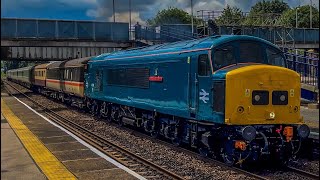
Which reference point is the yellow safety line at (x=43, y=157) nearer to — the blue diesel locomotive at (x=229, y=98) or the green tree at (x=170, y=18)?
the blue diesel locomotive at (x=229, y=98)

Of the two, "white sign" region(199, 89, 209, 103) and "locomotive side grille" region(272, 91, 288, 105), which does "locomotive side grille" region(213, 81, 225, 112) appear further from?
"locomotive side grille" region(272, 91, 288, 105)

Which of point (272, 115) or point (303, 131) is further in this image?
point (303, 131)

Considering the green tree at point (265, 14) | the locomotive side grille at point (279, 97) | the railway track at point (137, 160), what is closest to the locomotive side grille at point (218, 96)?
the locomotive side grille at point (279, 97)

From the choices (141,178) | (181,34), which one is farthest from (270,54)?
(181,34)

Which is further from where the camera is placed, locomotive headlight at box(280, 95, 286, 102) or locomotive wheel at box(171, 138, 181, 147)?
locomotive wheel at box(171, 138, 181, 147)

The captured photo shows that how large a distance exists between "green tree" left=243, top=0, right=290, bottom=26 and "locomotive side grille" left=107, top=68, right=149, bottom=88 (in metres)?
6.64

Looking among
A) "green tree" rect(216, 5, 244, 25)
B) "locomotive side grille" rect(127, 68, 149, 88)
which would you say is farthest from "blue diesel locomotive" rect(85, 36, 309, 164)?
"green tree" rect(216, 5, 244, 25)

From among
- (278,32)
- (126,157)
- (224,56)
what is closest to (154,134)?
(126,157)

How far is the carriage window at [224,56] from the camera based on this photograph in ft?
33.1

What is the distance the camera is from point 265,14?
18.6m

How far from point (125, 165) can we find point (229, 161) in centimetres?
254

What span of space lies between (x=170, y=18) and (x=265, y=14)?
2321 cm

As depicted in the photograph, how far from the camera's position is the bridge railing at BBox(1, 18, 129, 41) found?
3073 centimetres

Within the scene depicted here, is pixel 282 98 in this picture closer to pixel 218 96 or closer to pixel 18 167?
pixel 218 96
